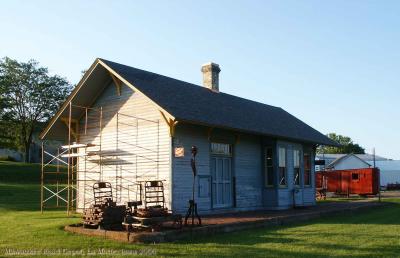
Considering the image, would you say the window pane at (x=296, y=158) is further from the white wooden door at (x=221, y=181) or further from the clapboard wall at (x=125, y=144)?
the clapboard wall at (x=125, y=144)

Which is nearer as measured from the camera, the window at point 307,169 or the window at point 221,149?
the window at point 221,149

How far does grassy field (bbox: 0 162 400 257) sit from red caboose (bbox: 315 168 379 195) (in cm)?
1891

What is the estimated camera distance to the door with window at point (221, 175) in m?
17.2

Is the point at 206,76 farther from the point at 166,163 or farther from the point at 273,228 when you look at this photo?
the point at 273,228

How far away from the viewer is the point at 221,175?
17.6 metres

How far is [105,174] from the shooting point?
17.6 meters

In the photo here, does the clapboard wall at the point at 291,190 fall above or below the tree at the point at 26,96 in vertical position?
below

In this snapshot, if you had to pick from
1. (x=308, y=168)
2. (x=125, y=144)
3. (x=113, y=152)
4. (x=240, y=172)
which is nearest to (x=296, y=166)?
(x=308, y=168)

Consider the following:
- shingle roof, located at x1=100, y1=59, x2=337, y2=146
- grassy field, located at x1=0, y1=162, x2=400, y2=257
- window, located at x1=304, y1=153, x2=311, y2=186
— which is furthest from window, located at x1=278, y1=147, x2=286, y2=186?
grassy field, located at x1=0, y1=162, x2=400, y2=257

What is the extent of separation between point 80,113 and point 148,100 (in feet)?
12.4

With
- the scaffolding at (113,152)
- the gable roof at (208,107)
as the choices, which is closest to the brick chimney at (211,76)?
the gable roof at (208,107)

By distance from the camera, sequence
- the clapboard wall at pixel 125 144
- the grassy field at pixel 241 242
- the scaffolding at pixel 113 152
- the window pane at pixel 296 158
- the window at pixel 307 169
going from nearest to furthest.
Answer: the grassy field at pixel 241 242 → the clapboard wall at pixel 125 144 → the scaffolding at pixel 113 152 → the window pane at pixel 296 158 → the window at pixel 307 169

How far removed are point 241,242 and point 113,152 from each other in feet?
25.3

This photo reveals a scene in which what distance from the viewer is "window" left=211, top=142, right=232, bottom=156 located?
56.8ft
